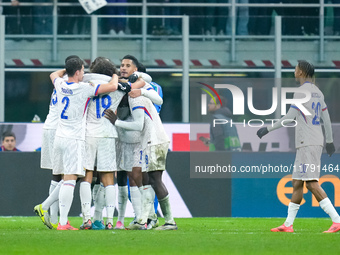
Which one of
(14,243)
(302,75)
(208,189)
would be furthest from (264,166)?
(14,243)

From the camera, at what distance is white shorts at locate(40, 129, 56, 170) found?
11903 millimetres

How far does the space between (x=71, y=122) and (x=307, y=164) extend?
2.82 meters

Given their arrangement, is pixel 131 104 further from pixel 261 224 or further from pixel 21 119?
pixel 21 119

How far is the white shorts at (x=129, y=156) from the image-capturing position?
11.4 m

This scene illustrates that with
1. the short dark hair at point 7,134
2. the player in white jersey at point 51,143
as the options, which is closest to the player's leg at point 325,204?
the player in white jersey at point 51,143

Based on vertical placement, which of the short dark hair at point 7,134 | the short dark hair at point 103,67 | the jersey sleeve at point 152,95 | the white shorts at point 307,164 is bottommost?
the short dark hair at point 7,134

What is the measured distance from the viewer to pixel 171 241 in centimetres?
942

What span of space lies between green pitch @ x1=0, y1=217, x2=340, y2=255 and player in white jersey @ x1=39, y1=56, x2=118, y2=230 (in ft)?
1.85

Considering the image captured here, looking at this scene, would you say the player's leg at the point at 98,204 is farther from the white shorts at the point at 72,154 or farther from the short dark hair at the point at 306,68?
the short dark hair at the point at 306,68

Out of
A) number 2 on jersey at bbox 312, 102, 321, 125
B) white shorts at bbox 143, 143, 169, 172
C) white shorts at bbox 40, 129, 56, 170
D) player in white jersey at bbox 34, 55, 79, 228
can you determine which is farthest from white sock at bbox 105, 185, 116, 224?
number 2 on jersey at bbox 312, 102, 321, 125

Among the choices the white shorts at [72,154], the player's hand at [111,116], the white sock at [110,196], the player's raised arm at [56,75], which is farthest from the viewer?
the player's raised arm at [56,75]

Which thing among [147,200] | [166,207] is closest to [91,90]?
[147,200]

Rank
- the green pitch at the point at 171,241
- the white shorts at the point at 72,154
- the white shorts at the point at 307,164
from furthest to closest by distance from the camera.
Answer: the white shorts at the point at 72,154
the white shorts at the point at 307,164
the green pitch at the point at 171,241

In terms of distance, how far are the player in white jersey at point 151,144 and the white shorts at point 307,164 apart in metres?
1.57
